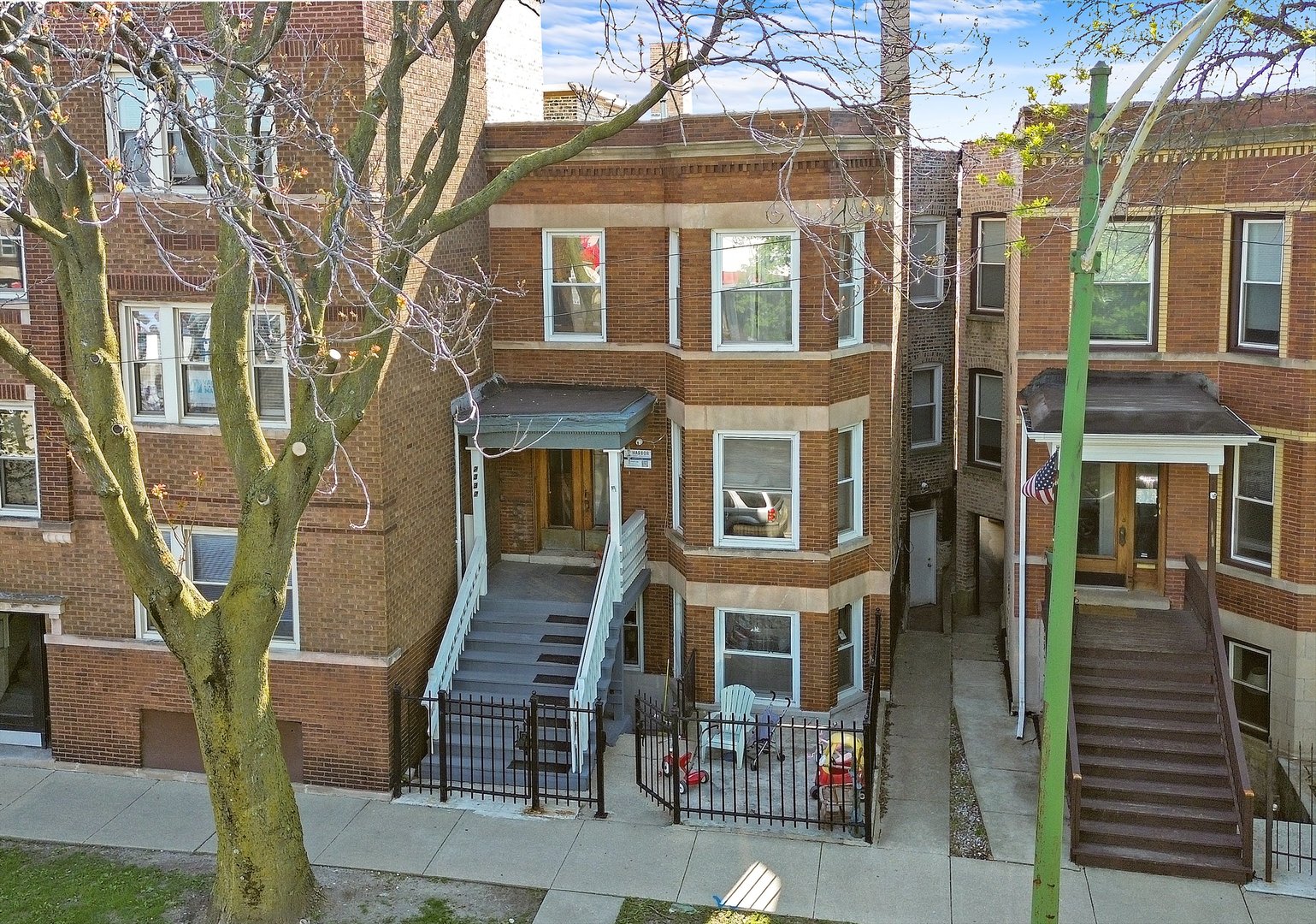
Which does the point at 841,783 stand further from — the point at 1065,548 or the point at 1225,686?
the point at 1065,548

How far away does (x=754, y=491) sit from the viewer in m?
18.2

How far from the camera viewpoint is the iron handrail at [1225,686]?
13.8 metres

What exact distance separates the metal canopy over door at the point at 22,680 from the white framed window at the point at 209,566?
184 centimetres

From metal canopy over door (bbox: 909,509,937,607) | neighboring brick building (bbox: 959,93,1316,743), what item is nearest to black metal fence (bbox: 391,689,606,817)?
neighboring brick building (bbox: 959,93,1316,743)

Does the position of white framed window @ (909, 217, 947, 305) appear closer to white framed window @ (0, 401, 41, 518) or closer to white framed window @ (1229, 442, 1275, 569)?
white framed window @ (1229, 442, 1275, 569)

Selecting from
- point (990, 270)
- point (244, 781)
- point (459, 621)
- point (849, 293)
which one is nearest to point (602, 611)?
point (459, 621)

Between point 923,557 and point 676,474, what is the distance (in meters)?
8.20

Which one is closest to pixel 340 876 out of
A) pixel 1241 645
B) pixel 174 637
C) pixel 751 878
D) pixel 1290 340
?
pixel 174 637

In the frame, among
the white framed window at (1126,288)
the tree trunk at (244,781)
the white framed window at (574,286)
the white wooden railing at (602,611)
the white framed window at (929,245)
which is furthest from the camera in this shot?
the white framed window at (929,245)

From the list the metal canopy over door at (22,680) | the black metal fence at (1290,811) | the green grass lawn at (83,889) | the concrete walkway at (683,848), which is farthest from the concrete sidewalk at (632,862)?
the metal canopy over door at (22,680)

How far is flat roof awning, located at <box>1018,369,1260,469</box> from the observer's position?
15727 millimetres

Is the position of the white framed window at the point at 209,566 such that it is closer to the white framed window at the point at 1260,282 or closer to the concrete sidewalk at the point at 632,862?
the concrete sidewalk at the point at 632,862

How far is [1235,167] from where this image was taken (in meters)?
16.5

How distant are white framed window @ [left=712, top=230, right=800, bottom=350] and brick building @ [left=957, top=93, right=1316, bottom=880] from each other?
2.95 meters
